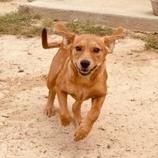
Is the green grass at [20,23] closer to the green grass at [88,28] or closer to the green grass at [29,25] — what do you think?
the green grass at [29,25]

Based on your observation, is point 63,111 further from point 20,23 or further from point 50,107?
point 20,23

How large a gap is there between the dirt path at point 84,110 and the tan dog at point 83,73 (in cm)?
36

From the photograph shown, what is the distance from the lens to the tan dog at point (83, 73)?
5.30 metres

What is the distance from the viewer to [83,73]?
17.4ft

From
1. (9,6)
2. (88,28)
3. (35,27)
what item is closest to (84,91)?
(88,28)

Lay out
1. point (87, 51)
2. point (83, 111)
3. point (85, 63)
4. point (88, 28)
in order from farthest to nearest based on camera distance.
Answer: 1. point (88, 28)
2. point (83, 111)
3. point (87, 51)
4. point (85, 63)

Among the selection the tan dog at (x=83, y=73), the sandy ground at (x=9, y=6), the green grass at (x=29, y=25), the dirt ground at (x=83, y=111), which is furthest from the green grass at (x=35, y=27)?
the tan dog at (x=83, y=73)

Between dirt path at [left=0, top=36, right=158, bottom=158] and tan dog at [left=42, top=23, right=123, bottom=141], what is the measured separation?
361mm

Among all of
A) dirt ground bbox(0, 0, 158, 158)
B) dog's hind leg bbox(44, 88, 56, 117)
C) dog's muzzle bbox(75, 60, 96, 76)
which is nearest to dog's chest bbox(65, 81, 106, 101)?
dog's muzzle bbox(75, 60, 96, 76)

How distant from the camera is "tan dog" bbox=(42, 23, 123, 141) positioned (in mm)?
5305

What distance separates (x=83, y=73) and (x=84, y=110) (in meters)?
1.32

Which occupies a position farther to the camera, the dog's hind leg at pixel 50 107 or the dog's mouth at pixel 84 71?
the dog's hind leg at pixel 50 107

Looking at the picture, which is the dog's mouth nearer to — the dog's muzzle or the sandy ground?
the dog's muzzle

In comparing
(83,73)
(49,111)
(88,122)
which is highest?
(83,73)
